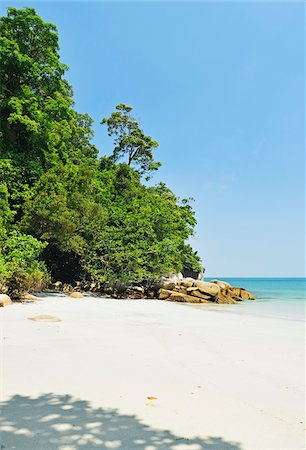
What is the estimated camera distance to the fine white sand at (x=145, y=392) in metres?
2.89

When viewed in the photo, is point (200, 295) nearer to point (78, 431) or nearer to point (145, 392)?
point (145, 392)

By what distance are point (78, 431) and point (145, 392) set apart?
1134 millimetres

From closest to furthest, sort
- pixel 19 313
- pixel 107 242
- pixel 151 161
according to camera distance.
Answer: pixel 19 313, pixel 107 242, pixel 151 161

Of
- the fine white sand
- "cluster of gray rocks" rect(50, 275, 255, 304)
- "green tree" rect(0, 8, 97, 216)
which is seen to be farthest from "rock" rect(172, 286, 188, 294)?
the fine white sand

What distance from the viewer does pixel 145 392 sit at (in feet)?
12.9

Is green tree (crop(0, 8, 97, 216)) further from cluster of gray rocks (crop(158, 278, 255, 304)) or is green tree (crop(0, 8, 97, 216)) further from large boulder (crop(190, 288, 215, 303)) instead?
Result: large boulder (crop(190, 288, 215, 303))

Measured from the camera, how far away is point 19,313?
9258mm

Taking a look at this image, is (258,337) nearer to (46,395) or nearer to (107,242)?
(46,395)

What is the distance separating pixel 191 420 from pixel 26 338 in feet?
13.0

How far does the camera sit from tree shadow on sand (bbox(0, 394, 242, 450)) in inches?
107

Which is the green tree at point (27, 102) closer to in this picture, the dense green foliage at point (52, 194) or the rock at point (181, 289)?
the dense green foliage at point (52, 194)

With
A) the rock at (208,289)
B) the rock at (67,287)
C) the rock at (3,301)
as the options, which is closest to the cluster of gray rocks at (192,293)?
the rock at (208,289)

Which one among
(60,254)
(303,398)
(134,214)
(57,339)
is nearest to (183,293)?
(134,214)

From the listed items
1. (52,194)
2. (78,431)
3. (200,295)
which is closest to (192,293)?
(200,295)
